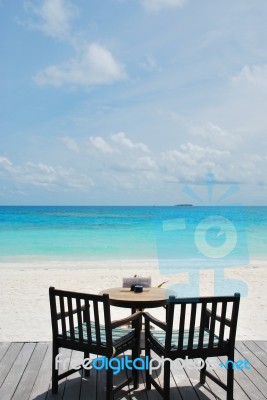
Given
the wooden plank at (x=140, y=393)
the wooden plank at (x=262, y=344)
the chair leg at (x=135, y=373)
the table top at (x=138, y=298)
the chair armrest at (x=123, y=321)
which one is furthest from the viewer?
the wooden plank at (x=262, y=344)

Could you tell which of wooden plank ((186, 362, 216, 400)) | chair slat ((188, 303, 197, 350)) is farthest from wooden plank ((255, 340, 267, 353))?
chair slat ((188, 303, 197, 350))

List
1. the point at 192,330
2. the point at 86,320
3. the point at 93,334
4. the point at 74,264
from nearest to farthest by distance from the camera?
the point at 192,330, the point at 86,320, the point at 93,334, the point at 74,264

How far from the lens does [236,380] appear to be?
3.71 meters

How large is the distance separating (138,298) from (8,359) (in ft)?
4.57

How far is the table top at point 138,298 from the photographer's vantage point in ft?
12.2

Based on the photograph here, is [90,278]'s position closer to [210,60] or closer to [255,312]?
[255,312]

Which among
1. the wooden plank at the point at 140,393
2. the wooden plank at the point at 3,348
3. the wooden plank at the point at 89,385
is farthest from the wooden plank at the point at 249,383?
the wooden plank at the point at 3,348

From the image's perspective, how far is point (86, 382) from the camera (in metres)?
3.66

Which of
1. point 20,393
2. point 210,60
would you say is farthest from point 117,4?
point 20,393

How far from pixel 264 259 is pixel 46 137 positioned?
1441cm

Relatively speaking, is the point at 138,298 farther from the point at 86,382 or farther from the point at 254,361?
the point at 254,361

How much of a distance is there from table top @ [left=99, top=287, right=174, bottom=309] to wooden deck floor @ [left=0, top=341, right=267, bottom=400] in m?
0.62

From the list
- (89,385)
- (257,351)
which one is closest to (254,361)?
(257,351)

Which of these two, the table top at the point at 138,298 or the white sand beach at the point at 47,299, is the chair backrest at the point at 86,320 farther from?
the white sand beach at the point at 47,299
